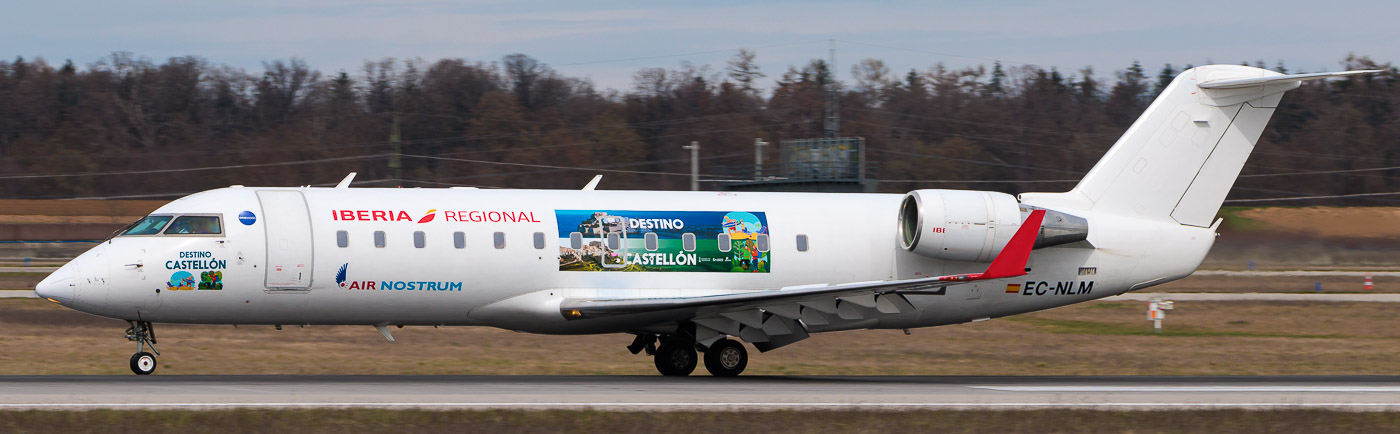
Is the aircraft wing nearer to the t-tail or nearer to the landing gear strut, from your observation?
the t-tail

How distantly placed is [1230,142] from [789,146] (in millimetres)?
27998

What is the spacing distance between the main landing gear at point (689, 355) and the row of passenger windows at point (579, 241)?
5.04 ft

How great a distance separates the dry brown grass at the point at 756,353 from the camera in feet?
81.9

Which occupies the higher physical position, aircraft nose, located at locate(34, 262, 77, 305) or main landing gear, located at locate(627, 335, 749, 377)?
aircraft nose, located at locate(34, 262, 77, 305)

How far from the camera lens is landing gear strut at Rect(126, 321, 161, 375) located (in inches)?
769

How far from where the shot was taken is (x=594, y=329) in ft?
69.1

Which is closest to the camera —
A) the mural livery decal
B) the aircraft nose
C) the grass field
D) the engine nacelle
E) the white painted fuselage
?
the grass field

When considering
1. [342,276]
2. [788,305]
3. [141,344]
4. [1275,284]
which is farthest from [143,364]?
[1275,284]

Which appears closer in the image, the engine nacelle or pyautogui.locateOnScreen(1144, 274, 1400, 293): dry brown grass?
the engine nacelle

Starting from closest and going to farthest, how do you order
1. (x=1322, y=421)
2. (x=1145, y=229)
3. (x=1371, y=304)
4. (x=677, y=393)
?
(x=1322, y=421) → (x=677, y=393) → (x=1145, y=229) → (x=1371, y=304)

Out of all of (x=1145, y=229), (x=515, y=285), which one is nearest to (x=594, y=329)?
(x=515, y=285)

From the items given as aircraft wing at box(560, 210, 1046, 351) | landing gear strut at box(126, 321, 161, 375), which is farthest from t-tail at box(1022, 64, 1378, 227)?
landing gear strut at box(126, 321, 161, 375)

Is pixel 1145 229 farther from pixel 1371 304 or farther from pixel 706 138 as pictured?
pixel 706 138

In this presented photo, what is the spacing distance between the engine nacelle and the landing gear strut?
1123 cm
